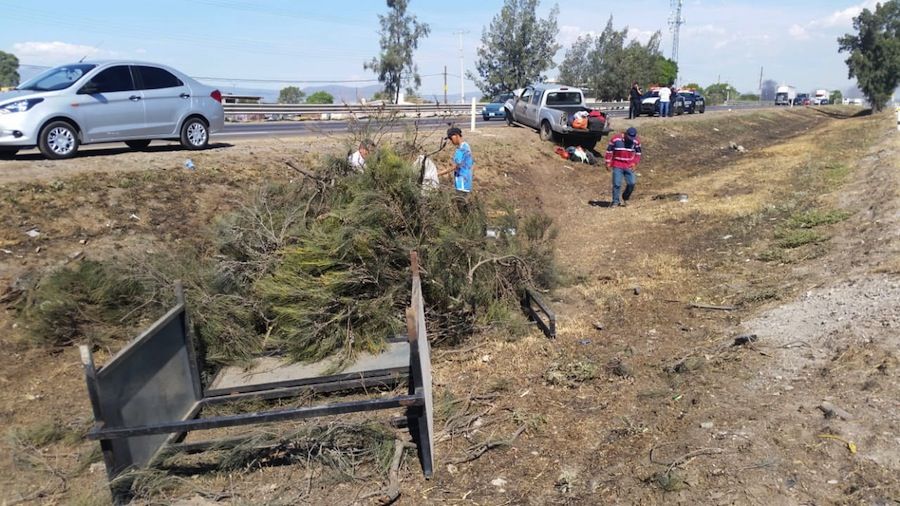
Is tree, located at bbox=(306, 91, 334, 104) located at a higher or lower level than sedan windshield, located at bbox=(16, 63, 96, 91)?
higher

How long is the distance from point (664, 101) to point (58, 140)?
27855 millimetres

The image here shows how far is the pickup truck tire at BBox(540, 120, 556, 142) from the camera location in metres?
18.9

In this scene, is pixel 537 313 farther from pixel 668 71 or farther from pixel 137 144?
pixel 668 71

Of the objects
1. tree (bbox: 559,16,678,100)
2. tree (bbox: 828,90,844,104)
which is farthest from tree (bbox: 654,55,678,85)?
tree (bbox: 828,90,844,104)

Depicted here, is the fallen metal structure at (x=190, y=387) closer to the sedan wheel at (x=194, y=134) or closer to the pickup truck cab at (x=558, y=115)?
the sedan wheel at (x=194, y=134)

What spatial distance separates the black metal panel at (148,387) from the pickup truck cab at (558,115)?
49.9 ft

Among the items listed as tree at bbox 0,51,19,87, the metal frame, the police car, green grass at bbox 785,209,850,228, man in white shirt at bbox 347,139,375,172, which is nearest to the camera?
the metal frame

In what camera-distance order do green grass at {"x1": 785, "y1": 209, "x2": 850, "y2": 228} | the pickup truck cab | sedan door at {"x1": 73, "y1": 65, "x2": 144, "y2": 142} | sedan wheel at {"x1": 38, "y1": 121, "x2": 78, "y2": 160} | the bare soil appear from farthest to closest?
the pickup truck cab < sedan door at {"x1": 73, "y1": 65, "x2": 144, "y2": 142} < green grass at {"x1": 785, "y1": 209, "x2": 850, "y2": 228} < sedan wheel at {"x1": 38, "y1": 121, "x2": 78, "y2": 160} < the bare soil

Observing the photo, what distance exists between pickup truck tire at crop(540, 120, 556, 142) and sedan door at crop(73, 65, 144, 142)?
11.9 metres

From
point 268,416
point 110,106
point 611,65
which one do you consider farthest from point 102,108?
point 611,65

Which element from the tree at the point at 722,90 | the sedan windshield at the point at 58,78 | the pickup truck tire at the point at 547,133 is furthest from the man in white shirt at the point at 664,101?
the tree at the point at 722,90

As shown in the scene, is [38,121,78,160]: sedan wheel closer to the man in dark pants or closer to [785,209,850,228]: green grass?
[785,209,850,228]: green grass

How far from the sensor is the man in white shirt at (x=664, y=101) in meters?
30.6

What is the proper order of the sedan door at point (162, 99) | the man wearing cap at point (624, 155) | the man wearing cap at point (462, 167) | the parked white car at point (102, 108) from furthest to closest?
the man wearing cap at point (624, 155) < the sedan door at point (162, 99) < the parked white car at point (102, 108) < the man wearing cap at point (462, 167)
